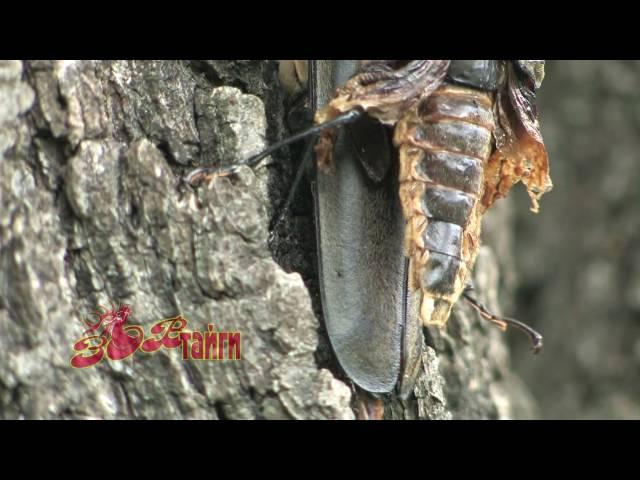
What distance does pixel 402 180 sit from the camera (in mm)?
1842

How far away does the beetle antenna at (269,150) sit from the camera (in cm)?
180

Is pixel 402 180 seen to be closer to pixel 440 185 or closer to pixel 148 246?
pixel 440 185

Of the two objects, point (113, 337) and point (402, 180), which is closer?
point (113, 337)

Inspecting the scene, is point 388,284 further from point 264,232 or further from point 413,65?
point 413,65

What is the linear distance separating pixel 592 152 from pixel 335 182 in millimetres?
3348

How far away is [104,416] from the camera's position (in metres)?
1.68

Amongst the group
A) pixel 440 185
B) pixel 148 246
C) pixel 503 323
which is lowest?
pixel 503 323

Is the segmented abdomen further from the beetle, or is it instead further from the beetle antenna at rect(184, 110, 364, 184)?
the beetle antenna at rect(184, 110, 364, 184)

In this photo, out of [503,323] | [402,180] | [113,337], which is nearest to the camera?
[113,337]

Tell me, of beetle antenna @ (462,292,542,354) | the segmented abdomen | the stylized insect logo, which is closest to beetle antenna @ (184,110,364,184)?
the segmented abdomen

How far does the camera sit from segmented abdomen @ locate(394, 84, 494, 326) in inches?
70.9

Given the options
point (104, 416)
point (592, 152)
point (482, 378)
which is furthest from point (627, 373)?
point (104, 416)

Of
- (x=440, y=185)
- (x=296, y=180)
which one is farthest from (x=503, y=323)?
(x=296, y=180)

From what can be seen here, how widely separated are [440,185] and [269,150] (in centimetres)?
40
